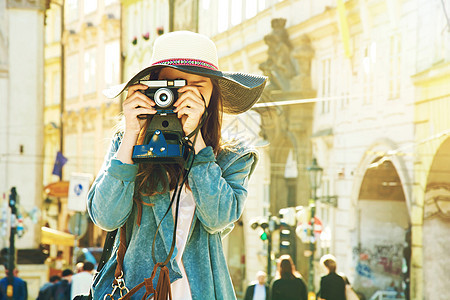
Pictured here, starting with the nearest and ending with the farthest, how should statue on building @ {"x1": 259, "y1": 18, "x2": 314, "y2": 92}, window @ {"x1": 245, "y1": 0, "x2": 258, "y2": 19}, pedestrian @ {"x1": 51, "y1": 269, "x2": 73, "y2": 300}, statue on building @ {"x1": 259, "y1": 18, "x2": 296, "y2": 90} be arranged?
pedestrian @ {"x1": 51, "y1": 269, "x2": 73, "y2": 300} → statue on building @ {"x1": 259, "y1": 18, "x2": 314, "y2": 92} → statue on building @ {"x1": 259, "y1": 18, "x2": 296, "y2": 90} → window @ {"x1": 245, "y1": 0, "x2": 258, "y2": 19}

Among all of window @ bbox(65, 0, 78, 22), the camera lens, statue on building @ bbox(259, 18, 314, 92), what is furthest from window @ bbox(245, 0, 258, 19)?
the camera lens

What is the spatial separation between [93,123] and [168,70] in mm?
14692

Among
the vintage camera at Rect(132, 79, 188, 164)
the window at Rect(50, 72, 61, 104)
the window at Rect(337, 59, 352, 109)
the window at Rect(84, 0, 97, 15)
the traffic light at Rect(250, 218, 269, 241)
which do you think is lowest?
the traffic light at Rect(250, 218, 269, 241)

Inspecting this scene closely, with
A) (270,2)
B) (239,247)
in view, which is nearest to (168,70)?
(270,2)

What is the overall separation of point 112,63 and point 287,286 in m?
9.55

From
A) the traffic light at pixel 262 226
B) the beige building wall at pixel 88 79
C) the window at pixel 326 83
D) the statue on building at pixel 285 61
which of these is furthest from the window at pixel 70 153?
the window at pixel 326 83

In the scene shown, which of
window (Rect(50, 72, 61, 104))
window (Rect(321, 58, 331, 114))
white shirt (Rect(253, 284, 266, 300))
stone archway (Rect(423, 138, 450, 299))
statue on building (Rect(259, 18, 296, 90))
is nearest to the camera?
stone archway (Rect(423, 138, 450, 299))

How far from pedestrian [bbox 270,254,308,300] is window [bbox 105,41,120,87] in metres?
8.74

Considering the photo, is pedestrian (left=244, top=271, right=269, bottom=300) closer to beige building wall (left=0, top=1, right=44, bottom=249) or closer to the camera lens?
beige building wall (left=0, top=1, right=44, bottom=249)

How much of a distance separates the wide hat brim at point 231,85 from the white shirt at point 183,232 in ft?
1.01

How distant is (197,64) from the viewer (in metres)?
2.33

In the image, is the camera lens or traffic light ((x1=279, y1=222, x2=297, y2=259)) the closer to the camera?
the camera lens

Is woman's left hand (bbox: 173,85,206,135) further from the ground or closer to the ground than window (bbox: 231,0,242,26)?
closer to the ground

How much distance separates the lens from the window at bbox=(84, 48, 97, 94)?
16328 mm
